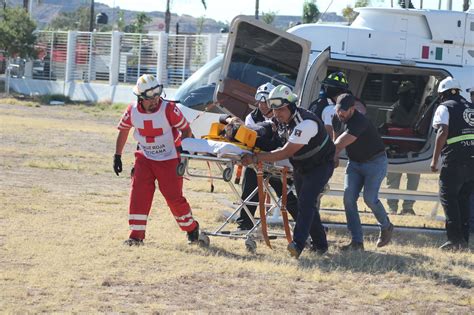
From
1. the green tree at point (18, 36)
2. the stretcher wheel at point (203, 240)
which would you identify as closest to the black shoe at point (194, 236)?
the stretcher wheel at point (203, 240)

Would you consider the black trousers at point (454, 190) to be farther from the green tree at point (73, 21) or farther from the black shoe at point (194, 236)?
the green tree at point (73, 21)

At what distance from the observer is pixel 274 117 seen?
34.5ft

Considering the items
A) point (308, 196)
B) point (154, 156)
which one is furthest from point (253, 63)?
point (308, 196)

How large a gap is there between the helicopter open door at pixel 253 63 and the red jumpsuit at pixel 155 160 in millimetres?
2083

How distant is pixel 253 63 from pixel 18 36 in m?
37.6

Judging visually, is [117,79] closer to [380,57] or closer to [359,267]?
[380,57]

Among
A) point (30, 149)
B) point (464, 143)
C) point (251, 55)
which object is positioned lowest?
point (30, 149)

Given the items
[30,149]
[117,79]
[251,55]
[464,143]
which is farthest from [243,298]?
[117,79]

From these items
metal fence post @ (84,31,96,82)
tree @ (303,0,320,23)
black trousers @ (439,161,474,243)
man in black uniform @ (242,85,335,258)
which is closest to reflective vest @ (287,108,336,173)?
man in black uniform @ (242,85,335,258)

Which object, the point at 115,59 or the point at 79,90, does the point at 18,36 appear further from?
the point at 115,59

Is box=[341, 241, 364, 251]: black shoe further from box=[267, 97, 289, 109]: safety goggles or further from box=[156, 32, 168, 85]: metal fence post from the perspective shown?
box=[156, 32, 168, 85]: metal fence post

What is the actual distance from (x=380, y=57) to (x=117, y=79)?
32.1m

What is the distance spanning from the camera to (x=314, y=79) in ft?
40.3

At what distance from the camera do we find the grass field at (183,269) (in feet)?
26.4
